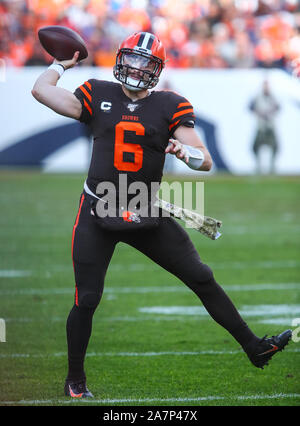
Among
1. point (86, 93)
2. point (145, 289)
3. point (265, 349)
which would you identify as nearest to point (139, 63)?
point (86, 93)

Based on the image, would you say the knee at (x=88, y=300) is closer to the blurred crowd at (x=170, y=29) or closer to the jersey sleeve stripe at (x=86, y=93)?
the jersey sleeve stripe at (x=86, y=93)

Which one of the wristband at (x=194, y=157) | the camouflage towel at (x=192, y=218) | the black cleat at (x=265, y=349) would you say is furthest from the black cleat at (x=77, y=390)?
the wristband at (x=194, y=157)

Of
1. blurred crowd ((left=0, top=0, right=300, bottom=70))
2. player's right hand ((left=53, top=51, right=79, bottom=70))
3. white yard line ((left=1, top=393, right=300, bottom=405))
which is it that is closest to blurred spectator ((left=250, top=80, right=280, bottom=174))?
blurred crowd ((left=0, top=0, right=300, bottom=70))

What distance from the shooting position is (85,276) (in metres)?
3.91

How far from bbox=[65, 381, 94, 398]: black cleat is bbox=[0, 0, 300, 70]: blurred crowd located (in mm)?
12330

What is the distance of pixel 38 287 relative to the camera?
661 centimetres

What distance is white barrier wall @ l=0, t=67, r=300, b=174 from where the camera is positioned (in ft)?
48.1

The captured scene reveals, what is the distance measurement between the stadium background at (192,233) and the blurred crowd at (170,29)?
0.03 meters

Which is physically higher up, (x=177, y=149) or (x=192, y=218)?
(x=177, y=149)

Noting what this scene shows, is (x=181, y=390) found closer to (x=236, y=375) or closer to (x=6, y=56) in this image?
(x=236, y=375)

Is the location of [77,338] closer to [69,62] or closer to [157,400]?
[157,400]

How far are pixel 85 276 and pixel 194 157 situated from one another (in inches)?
31.3

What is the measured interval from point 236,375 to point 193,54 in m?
12.7
